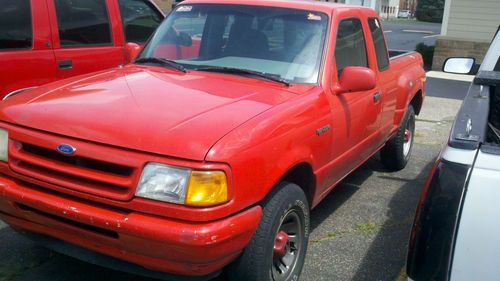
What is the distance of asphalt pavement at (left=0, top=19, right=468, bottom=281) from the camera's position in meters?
3.37

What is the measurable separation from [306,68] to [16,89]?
262 cm

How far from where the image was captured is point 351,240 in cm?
400

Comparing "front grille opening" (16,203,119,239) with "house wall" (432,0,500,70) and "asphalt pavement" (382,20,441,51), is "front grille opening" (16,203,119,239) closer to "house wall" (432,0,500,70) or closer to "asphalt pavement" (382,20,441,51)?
"house wall" (432,0,500,70)

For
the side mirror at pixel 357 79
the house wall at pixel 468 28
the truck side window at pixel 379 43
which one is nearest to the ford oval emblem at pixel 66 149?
the side mirror at pixel 357 79

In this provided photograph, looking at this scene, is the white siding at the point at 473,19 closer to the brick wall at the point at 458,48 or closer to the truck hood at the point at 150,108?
the brick wall at the point at 458,48

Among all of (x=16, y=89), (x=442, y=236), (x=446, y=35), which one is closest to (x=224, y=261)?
(x=442, y=236)

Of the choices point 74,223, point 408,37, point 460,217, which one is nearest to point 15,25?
point 74,223

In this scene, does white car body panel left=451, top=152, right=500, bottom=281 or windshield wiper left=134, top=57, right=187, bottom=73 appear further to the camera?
windshield wiper left=134, top=57, right=187, bottom=73

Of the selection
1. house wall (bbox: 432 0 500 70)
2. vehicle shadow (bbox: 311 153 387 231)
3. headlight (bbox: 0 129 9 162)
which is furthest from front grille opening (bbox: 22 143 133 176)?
house wall (bbox: 432 0 500 70)

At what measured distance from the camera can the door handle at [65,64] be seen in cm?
498

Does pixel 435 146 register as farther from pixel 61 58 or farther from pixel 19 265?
pixel 19 265

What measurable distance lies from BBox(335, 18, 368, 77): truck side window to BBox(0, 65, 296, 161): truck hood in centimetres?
76

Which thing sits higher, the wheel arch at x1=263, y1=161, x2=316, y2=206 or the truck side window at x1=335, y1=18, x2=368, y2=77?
the truck side window at x1=335, y1=18, x2=368, y2=77

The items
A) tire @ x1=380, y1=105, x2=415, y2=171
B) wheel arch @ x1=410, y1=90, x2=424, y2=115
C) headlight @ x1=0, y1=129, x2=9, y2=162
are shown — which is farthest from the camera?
wheel arch @ x1=410, y1=90, x2=424, y2=115
